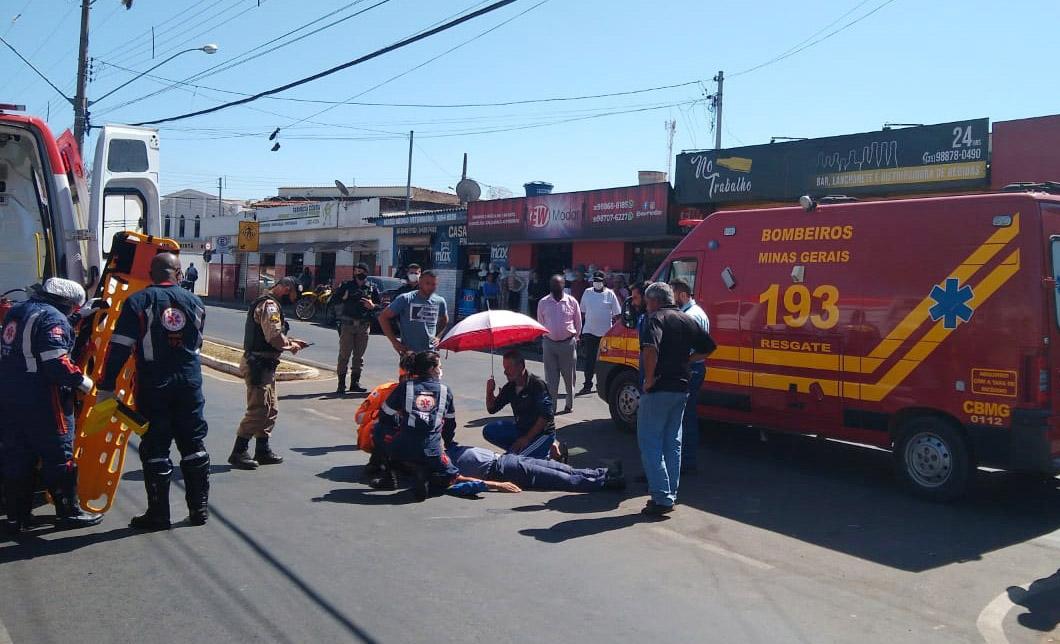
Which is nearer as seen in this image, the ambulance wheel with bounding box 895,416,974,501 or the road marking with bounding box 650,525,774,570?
the road marking with bounding box 650,525,774,570

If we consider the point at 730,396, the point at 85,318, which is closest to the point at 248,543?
the point at 85,318

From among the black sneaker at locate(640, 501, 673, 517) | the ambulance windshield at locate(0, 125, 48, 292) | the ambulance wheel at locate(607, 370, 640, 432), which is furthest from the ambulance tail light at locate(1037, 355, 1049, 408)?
the ambulance windshield at locate(0, 125, 48, 292)

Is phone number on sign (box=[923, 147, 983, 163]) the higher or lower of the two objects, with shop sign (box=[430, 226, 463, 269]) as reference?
higher

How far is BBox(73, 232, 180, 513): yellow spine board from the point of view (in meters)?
6.00

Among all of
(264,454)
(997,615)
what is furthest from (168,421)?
(997,615)

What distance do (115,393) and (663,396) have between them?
3822 mm

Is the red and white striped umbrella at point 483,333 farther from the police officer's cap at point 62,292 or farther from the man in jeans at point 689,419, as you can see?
the police officer's cap at point 62,292

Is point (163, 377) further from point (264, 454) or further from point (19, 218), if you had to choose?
point (19, 218)

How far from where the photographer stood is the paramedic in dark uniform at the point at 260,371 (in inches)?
312

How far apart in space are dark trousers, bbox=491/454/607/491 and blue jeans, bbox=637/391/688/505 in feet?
2.30

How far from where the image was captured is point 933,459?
7531 millimetres

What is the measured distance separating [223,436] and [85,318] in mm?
3453

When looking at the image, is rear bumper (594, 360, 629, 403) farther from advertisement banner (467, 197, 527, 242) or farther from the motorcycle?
the motorcycle

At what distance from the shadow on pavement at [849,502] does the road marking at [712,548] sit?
348mm
